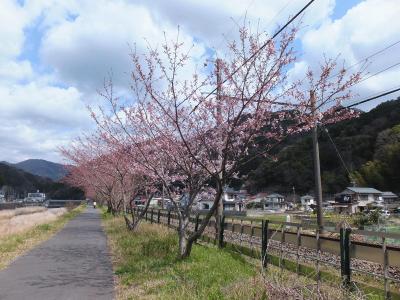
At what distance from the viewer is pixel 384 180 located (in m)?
108

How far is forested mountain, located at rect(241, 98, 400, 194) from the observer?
100000mm

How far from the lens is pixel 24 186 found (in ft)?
613

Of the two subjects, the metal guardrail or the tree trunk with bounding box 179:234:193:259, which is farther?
the tree trunk with bounding box 179:234:193:259

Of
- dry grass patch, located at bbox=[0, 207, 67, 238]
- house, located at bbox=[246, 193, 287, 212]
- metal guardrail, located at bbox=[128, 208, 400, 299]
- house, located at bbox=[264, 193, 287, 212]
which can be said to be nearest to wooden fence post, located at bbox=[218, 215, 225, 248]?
metal guardrail, located at bbox=[128, 208, 400, 299]

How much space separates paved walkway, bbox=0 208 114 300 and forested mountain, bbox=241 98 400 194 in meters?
83.0

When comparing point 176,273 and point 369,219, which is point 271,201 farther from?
point 176,273

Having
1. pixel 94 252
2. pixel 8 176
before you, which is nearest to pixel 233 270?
pixel 94 252

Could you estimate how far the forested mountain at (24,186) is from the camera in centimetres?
16288

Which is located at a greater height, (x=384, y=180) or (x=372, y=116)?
(x=372, y=116)

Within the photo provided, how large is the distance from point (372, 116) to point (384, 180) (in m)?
15.3

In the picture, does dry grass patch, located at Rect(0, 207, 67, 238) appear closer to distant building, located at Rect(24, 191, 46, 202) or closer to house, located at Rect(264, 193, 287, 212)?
house, located at Rect(264, 193, 287, 212)

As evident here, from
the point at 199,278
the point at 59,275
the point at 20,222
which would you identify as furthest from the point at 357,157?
the point at 199,278

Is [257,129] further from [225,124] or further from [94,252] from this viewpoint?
[94,252]

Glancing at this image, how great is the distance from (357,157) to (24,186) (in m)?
129
